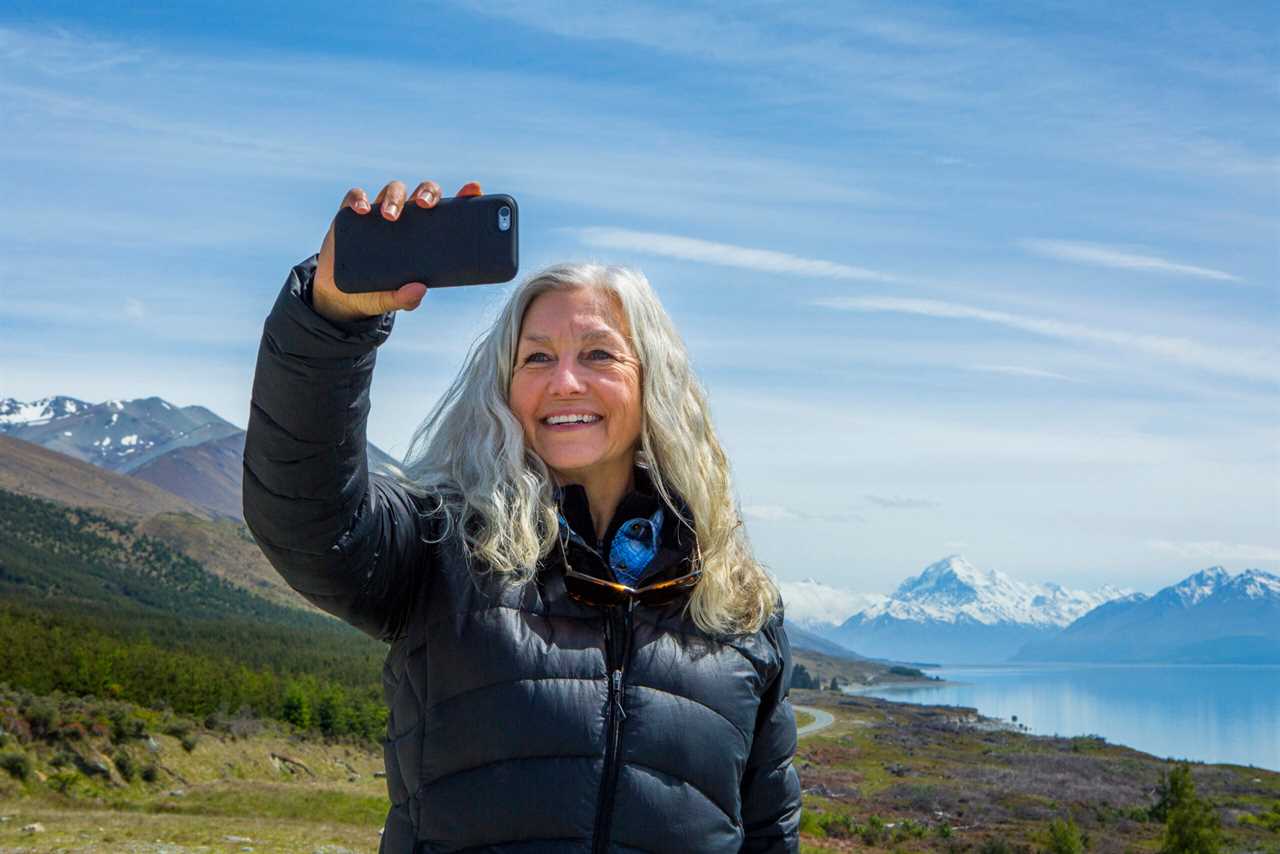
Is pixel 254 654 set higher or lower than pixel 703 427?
lower

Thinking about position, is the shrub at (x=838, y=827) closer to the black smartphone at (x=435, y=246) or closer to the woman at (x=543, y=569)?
the woman at (x=543, y=569)

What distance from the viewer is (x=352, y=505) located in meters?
2.01

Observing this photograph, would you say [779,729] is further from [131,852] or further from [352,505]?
[131,852]

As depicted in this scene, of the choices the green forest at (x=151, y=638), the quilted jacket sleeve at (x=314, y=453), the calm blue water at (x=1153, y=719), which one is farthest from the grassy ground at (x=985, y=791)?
the calm blue water at (x=1153, y=719)

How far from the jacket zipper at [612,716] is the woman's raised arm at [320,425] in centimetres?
48

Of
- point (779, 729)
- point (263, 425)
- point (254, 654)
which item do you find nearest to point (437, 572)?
point (263, 425)

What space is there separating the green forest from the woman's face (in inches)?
1458

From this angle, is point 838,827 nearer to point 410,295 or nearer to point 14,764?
point 14,764

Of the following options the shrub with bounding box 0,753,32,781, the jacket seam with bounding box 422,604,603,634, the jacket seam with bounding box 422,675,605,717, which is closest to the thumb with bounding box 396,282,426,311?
the jacket seam with bounding box 422,604,603,634

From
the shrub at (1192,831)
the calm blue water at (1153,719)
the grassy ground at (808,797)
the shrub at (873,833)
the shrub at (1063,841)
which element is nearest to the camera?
the grassy ground at (808,797)

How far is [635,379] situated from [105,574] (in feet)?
389

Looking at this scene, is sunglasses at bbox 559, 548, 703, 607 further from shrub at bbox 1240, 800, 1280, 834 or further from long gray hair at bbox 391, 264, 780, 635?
shrub at bbox 1240, 800, 1280, 834

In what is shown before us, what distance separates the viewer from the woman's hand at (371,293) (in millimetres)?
1855

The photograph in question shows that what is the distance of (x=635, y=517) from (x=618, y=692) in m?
0.43
